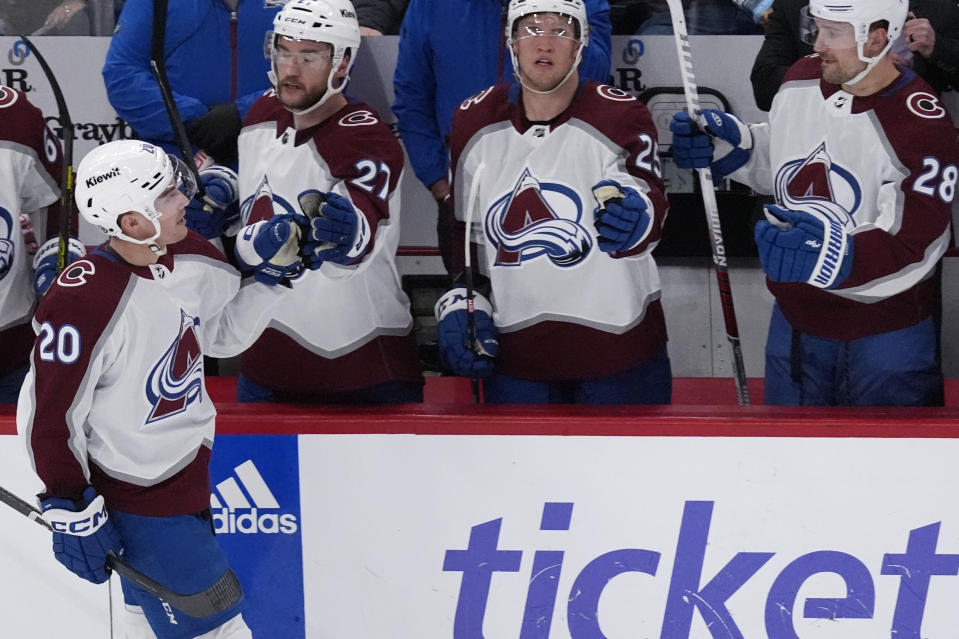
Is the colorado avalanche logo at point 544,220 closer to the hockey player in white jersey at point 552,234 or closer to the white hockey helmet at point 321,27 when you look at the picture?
the hockey player in white jersey at point 552,234

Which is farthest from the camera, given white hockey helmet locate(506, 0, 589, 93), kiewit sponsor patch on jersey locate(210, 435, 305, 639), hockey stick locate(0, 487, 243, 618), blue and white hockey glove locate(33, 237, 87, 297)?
blue and white hockey glove locate(33, 237, 87, 297)

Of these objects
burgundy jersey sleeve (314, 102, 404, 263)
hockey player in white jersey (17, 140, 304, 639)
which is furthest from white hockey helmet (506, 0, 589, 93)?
hockey player in white jersey (17, 140, 304, 639)

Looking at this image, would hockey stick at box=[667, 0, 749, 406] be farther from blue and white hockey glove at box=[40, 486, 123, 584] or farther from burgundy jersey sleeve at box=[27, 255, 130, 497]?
blue and white hockey glove at box=[40, 486, 123, 584]

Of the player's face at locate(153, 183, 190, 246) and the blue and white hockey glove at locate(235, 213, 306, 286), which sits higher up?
the player's face at locate(153, 183, 190, 246)

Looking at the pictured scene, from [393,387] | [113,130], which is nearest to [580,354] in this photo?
[393,387]

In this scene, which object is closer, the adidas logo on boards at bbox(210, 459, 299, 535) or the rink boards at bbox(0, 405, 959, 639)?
the rink boards at bbox(0, 405, 959, 639)

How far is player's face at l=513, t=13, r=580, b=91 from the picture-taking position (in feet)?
9.93

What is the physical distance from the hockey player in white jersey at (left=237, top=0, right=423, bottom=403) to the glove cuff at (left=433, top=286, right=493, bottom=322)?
0.15 metres

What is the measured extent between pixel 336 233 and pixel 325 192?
152mm

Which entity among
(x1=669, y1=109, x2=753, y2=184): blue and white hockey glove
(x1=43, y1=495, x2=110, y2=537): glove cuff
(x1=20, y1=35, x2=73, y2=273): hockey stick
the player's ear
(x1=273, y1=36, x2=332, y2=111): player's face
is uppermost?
the player's ear

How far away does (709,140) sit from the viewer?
318cm

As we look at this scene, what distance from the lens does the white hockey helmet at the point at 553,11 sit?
3027mm

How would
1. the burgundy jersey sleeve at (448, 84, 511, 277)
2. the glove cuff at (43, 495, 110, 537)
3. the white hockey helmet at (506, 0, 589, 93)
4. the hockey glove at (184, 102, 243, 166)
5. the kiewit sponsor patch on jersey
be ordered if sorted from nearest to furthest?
the glove cuff at (43, 495, 110, 537) → the kiewit sponsor patch on jersey → the white hockey helmet at (506, 0, 589, 93) → the burgundy jersey sleeve at (448, 84, 511, 277) → the hockey glove at (184, 102, 243, 166)

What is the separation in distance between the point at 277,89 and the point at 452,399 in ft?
3.77
